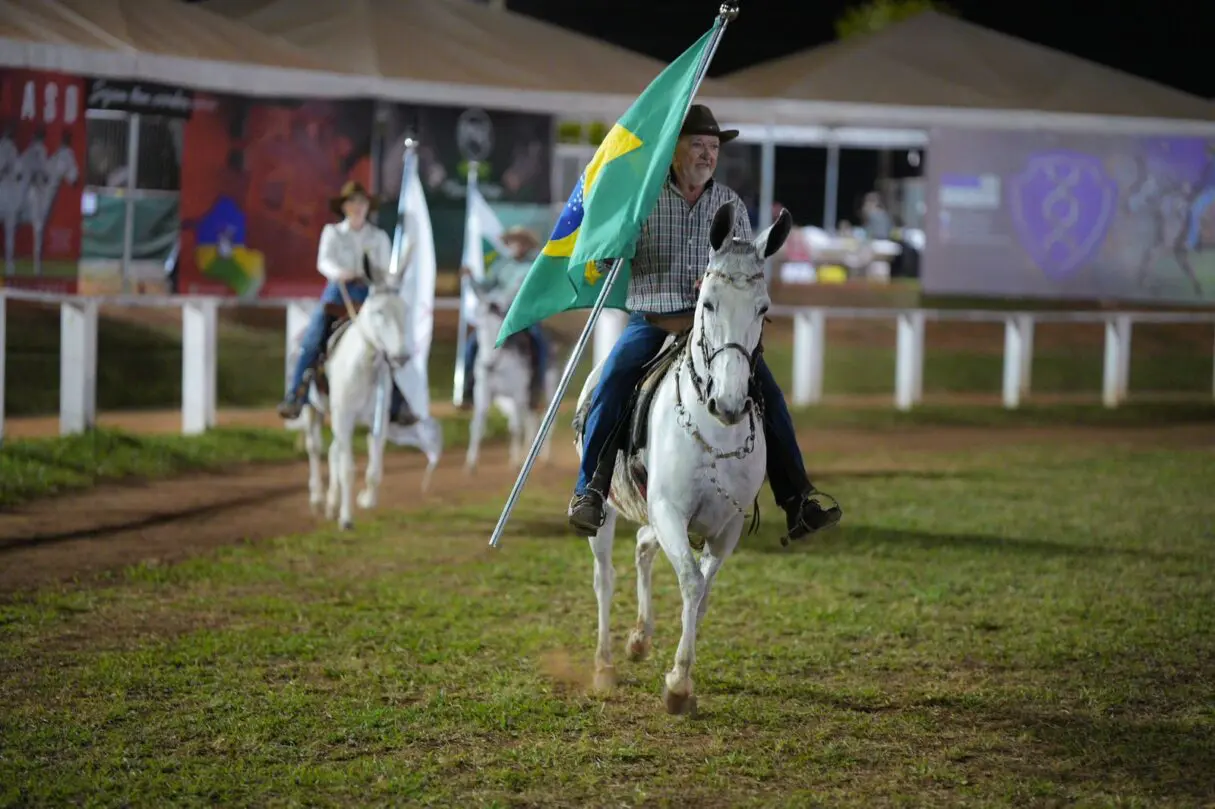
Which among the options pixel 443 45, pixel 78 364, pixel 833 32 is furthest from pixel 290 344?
pixel 833 32

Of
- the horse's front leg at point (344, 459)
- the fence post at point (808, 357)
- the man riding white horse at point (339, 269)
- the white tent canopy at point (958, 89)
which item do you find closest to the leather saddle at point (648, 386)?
the horse's front leg at point (344, 459)

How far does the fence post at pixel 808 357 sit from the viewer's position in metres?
23.8

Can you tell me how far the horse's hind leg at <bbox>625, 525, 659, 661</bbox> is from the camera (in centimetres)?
835

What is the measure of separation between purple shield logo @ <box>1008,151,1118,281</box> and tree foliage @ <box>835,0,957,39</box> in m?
29.8

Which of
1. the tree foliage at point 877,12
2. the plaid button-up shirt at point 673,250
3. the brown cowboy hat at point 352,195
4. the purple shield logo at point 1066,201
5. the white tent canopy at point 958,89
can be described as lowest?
the plaid button-up shirt at point 673,250

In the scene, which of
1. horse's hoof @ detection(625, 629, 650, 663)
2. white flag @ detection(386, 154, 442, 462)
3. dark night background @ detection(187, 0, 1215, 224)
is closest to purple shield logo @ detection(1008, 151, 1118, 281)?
white flag @ detection(386, 154, 442, 462)

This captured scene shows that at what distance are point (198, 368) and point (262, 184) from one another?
11.0ft

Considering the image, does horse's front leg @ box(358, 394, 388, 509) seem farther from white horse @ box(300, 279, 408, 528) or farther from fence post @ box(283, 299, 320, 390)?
fence post @ box(283, 299, 320, 390)

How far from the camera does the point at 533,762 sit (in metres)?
6.59

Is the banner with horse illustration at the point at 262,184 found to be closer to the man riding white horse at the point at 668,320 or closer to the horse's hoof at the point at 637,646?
the horse's hoof at the point at 637,646

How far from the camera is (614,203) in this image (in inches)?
304

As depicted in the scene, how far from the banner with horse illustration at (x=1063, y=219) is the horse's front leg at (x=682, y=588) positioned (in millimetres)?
20193

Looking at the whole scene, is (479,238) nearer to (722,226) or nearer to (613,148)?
(613,148)

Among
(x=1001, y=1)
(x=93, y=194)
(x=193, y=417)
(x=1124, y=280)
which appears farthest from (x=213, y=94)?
(x=1001, y=1)
